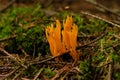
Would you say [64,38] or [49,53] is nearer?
[64,38]

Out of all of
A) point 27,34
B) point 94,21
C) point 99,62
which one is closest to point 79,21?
point 94,21

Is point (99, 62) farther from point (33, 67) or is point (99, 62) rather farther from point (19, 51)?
point (19, 51)

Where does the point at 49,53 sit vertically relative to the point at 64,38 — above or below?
below
